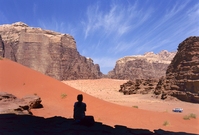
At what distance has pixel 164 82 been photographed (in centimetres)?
2756

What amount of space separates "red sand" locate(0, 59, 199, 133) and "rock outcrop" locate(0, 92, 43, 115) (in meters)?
0.53

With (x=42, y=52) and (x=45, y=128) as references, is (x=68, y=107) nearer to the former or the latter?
(x=45, y=128)

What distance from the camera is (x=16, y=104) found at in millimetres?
8148

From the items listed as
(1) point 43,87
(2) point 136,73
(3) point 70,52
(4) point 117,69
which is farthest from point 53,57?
(1) point 43,87

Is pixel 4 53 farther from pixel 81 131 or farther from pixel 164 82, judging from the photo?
pixel 81 131

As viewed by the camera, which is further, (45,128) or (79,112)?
(79,112)

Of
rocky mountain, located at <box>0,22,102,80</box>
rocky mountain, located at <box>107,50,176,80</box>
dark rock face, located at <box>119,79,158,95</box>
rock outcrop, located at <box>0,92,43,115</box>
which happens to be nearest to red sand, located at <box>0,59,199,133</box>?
rock outcrop, located at <box>0,92,43,115</box>

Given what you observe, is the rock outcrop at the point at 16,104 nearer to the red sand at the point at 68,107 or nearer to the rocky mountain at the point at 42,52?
the red sand at the point at 68,107

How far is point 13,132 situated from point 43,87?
9.92 meters

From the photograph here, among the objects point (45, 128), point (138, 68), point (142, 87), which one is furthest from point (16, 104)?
point (138, 68)

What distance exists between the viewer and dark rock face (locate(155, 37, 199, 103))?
→ 73.2 feet

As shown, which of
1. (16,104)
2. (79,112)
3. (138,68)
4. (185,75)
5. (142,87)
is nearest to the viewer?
(79,112)

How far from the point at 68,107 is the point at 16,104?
4.74 meters

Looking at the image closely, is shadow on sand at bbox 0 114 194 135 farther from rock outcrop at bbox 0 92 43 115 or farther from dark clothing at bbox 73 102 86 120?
rock outcrop at bbox 0 92 43 115
